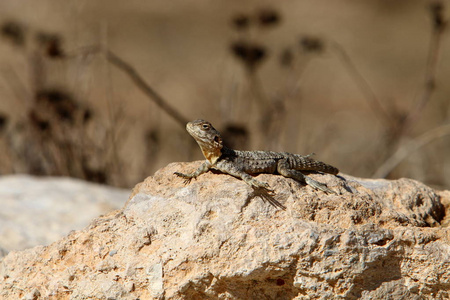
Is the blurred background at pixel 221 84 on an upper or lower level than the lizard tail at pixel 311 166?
upper

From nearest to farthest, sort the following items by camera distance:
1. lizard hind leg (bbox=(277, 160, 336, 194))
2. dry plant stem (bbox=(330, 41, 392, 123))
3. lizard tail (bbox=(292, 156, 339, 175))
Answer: lizard hind leg (bbox=(277, 160, 336, 194)) < lizard tail (bbox=(292, 156, 339, 175)) < dry plant stem (bbox=(330, 41, 392, 123))

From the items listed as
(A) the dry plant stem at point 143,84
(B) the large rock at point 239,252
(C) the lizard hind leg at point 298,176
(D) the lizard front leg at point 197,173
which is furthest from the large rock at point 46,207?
(C) the lizard hind leg at point 298,176

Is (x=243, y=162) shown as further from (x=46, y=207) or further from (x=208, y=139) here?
(x=46, y=207)

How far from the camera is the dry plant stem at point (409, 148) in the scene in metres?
6.43

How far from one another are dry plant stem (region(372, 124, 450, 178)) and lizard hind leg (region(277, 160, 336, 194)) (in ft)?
9.71

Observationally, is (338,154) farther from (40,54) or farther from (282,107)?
(40,54)

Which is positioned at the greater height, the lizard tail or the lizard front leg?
the lizard tail

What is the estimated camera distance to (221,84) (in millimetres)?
7836

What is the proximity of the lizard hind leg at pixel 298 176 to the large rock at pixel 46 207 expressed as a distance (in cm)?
264

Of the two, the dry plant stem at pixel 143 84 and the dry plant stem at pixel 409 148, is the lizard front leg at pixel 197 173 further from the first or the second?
the dry plant stem at pixel 409 148

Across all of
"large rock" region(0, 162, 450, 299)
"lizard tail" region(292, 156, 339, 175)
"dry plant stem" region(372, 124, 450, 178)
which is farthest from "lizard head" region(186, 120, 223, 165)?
"dry plant stem" region(372, 124, 450, 178)

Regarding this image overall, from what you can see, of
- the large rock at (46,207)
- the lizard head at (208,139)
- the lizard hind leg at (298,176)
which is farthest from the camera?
the large rock at (46,207)

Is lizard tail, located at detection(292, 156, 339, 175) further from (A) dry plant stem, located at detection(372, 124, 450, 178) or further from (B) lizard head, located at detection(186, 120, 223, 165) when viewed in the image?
(A) dry plant stem, located at detection(372, 124, 450, 178)

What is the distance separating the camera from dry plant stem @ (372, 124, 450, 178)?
6426 mm
